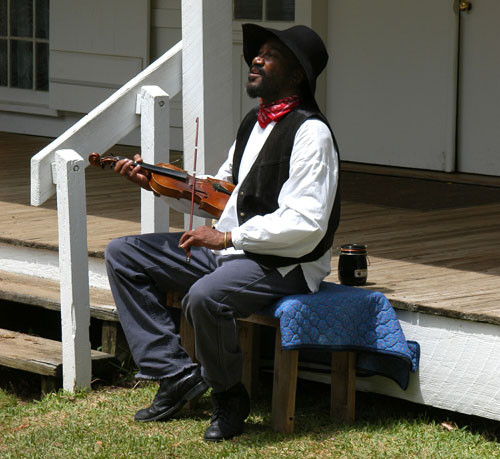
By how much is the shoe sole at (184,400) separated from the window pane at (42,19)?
237 inches

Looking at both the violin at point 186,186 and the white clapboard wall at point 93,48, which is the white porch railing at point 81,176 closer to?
the violin at point 186,186

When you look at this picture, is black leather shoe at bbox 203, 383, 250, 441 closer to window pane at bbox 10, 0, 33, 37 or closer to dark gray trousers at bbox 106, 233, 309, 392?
dark gray trousers at bbox 106, 233, 309, 392

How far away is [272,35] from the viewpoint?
4.11 metres

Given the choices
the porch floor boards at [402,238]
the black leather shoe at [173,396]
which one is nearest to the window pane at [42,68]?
the porch floor boards at [402,238]

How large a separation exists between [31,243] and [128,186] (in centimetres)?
194

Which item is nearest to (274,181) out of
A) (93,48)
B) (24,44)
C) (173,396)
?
(173,396)

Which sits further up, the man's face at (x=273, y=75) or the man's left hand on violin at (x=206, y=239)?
the man's face at (x=273, y=75)

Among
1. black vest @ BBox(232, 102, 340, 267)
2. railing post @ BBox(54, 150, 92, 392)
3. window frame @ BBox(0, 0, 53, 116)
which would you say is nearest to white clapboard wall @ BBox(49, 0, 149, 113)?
window frame @ BBox(0, 0, 53, 116)

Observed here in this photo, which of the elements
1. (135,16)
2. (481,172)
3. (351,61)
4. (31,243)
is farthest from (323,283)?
(135,16)

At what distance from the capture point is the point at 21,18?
9.84 metres

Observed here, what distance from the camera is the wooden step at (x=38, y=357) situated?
4.67 metres

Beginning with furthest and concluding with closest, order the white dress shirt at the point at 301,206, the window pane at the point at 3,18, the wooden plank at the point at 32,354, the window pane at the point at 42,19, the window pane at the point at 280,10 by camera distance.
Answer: the window pane at the point at 3,18, the window pane at the point at 42,19, the window pane at the point at 280,10, the wooden plank at the point at 32,354, the white dress shirt at the point at 301,206

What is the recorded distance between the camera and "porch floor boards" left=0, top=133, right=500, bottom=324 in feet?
14.2

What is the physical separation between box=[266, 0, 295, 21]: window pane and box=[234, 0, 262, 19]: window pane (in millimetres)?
93
